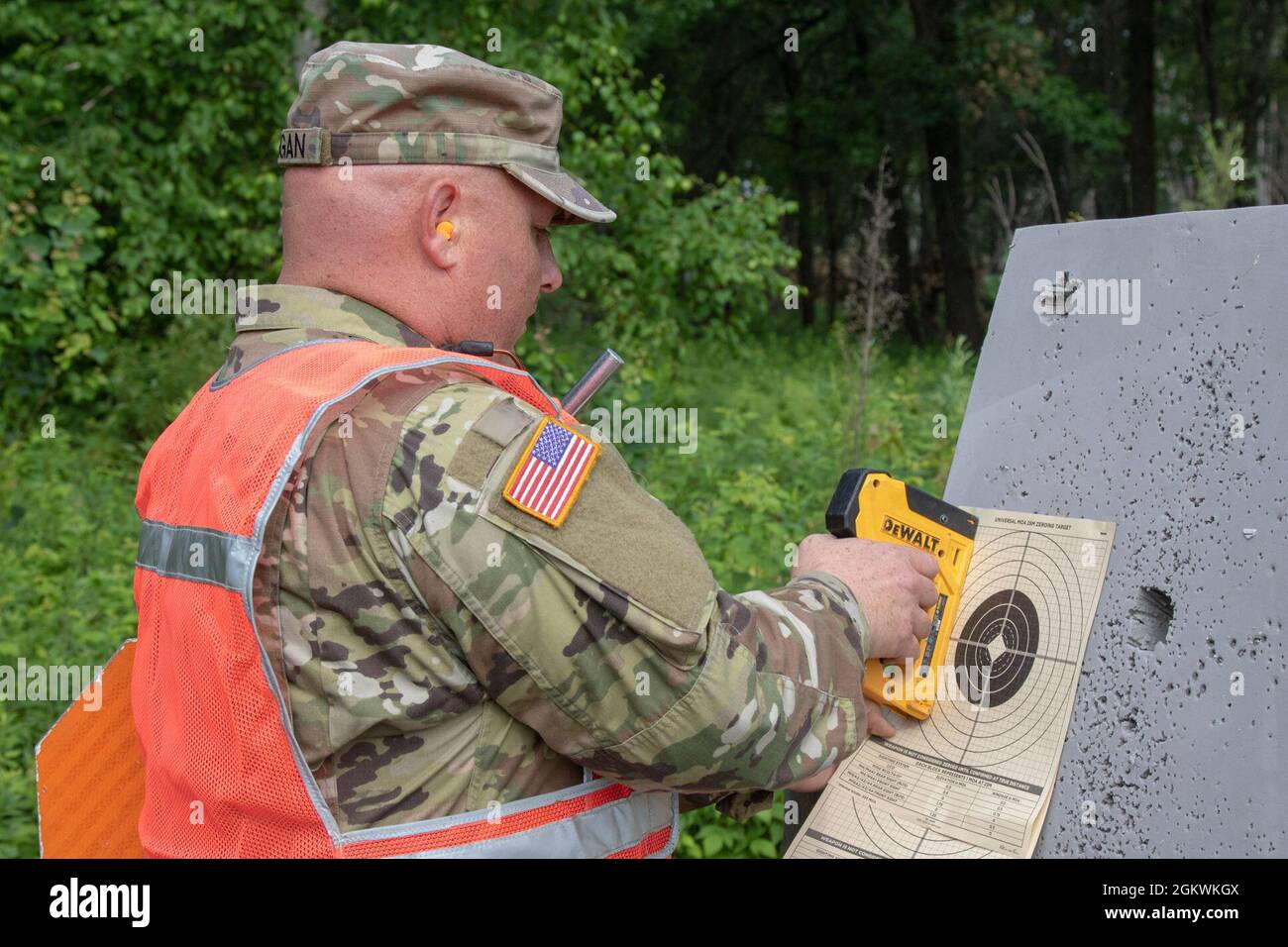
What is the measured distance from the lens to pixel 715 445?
18.7 feet

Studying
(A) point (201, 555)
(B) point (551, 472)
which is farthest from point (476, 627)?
(A) point (201, 555)

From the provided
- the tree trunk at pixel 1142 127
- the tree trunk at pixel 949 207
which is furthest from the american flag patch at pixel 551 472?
the tree trunk at pixel 949 207

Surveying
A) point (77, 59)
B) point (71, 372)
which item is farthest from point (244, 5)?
point (71, 372)

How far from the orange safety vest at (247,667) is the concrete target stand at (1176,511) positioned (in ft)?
2.41

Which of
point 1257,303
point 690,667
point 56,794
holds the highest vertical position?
point 1257,303

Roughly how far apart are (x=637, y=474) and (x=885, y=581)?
1.07m

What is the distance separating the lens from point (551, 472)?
1.41m

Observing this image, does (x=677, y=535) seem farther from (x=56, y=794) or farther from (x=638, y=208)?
(x=638, y=208)

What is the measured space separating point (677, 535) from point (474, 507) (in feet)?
0.84

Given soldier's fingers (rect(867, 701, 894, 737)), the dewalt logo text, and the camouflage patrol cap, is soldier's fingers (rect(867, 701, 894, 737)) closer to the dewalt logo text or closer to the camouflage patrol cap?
the dewalt logo text

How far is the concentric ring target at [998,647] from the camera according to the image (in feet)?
6.07

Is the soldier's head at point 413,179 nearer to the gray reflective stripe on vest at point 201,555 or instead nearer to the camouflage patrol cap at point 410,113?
the camouflage patrol cap at point 410,113

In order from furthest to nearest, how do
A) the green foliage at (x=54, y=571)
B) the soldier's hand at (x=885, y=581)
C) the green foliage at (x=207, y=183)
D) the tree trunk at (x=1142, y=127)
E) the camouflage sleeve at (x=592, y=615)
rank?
the tree trunk at (x=1142, y=127), the green foliage at (x=207, y=183), the green foliage at (x=54, y=571), the soldier's hand at (x=885, y=581), the camouflage sleeve at (x=592, y=615)

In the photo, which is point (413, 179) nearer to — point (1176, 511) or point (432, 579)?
point (432, 579)
